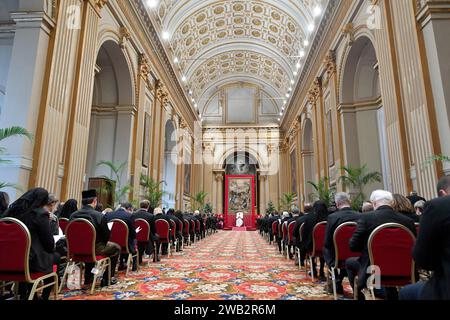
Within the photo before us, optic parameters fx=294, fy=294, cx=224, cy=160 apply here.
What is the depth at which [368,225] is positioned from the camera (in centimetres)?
237

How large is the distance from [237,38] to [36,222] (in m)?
17.9

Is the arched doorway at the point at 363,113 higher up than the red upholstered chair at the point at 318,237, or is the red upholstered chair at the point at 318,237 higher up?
the arched doorway at the point at 363,113

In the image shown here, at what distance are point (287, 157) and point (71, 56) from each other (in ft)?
57.6

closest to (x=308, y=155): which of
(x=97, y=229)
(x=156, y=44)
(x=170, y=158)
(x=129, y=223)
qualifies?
(x=170, y=158)

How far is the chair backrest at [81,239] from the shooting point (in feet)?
10.3

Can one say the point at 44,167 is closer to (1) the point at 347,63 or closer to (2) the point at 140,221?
(2) the point at 140,221

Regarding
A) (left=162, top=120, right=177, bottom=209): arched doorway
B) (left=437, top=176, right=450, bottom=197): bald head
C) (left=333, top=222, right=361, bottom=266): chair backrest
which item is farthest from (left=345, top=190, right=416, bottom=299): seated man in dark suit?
(left=162, top=120, right=177, bottom=209): arched doorway

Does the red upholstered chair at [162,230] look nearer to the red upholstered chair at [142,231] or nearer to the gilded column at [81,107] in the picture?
the red upholstered chair at [142,231]

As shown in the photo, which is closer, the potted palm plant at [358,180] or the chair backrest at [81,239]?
the chair backrest at [81,239]

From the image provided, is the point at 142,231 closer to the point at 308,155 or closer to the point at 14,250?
the point at 14,250

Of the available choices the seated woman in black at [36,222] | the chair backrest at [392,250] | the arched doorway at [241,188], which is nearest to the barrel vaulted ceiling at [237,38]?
the arched doorway at [241,188]

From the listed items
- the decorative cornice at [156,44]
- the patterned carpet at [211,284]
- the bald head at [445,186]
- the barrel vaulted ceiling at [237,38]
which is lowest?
the patterned carpet at [211,284]

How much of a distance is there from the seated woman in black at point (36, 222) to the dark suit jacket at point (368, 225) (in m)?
2.53
